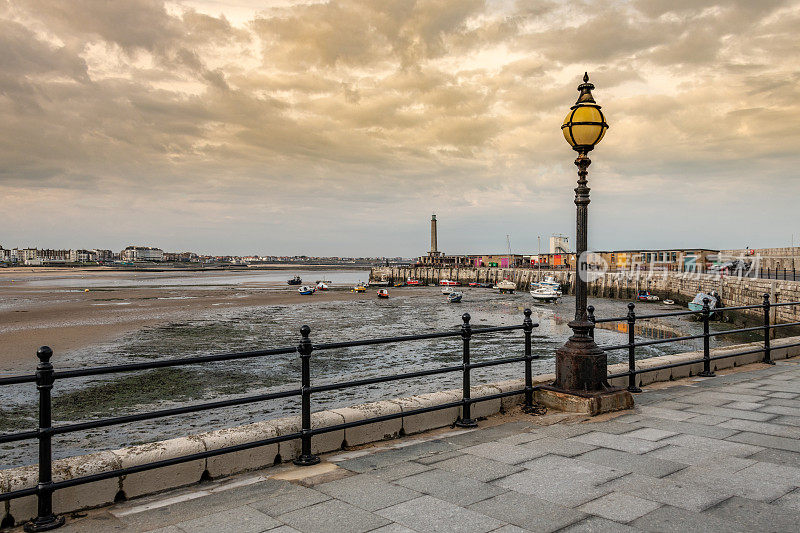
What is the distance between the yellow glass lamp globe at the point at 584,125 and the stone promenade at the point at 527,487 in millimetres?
3574

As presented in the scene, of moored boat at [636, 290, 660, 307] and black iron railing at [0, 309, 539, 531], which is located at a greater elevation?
black iron railing at [0, 309, 539, 531]

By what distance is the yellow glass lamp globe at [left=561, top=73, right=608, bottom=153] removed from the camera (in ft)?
22.8

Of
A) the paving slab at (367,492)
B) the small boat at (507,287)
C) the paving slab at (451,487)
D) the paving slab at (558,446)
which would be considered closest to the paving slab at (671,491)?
the paving slab at (558,446)

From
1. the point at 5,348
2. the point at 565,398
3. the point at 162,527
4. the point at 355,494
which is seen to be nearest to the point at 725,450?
the point at 565,398

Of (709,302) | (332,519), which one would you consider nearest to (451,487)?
(332,519)

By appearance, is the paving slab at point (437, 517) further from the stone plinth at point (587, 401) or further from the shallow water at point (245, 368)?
the shallow water at point (245, 368)

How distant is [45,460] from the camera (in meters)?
3.83

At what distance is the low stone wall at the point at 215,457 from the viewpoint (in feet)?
13.2

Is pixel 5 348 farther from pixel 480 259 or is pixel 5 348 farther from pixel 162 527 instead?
pixel 480 259

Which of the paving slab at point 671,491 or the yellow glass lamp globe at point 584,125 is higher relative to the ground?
the yellow glass lamp globe at point 584,125

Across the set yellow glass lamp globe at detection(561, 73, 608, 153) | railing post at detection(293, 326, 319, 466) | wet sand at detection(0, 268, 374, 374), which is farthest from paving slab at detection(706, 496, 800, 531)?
wet sand at detection(0, 268, 374, 374)

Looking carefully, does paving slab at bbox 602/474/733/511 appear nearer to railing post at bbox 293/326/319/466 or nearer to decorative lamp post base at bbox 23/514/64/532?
railing post at bbox 293/326/319/466

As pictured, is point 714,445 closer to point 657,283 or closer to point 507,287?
point 657,283

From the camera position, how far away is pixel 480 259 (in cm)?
14075
